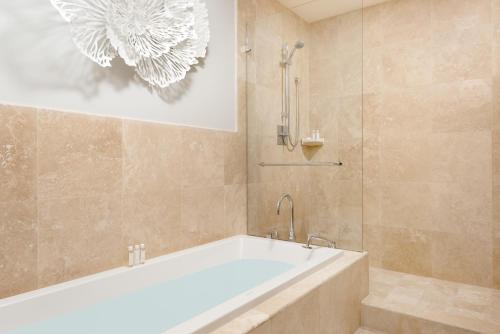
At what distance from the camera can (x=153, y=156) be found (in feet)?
6.63

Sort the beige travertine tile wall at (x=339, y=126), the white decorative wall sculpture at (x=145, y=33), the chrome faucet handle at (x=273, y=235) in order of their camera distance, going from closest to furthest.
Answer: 1. the white decorative wall sculpture at (x=145, y=33)
2. the beige travertine tile wall at (x=339, y=126)
3. the chrome faucet handle at (x=273, y=235)

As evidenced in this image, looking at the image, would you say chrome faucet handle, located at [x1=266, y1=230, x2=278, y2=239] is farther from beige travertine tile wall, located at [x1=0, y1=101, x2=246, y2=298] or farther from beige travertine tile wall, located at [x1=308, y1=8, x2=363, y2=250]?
beige travertine tile wall, located at [x1=0, y1=101, x2=246, y2=298]

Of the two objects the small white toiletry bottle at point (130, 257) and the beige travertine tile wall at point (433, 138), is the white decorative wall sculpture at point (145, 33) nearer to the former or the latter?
the small white toiletry bottle at point (130, 257)

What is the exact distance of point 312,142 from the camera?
8.14 feet

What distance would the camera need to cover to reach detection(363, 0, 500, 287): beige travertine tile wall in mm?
2455

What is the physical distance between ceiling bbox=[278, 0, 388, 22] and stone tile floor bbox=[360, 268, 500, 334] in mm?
2031

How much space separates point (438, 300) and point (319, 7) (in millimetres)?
2302

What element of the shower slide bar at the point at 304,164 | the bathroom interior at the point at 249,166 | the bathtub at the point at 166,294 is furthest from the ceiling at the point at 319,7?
the bathtub at the point at 166,294

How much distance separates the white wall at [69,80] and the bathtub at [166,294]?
34.6 inches

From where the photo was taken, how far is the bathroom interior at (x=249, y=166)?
149 centimetres

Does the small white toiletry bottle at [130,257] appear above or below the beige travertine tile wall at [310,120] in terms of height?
below

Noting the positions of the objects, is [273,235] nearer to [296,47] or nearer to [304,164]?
[304,164]

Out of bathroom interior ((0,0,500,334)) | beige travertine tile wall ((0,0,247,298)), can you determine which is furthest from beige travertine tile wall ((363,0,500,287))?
beige travertine tile wall ((0,0,247,298))

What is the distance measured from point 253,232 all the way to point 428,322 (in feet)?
4.46
